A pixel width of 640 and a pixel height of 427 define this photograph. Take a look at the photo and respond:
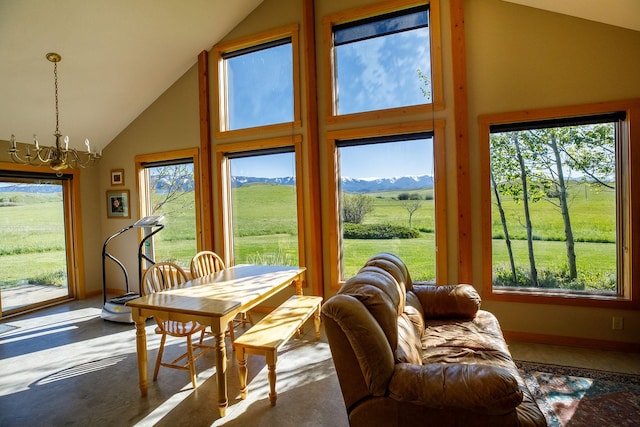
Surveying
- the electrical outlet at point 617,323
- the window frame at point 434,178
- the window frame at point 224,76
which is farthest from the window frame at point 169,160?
the electrical outlet at point 617,323

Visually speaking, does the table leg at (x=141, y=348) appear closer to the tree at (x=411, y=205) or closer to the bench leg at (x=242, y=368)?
the bench leg at (x=242, y=368)

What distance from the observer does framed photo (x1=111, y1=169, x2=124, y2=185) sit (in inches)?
203

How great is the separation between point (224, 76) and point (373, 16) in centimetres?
216

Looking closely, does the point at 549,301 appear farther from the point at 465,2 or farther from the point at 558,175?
the point at 465,2

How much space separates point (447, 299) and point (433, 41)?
267cm

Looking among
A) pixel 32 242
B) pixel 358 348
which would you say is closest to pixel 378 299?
pixel 358 348

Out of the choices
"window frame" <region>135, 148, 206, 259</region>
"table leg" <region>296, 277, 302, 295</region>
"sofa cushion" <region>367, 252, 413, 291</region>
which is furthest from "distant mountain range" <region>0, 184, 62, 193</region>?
"sofa cushion" <region>367, 252, 413, 291</region>

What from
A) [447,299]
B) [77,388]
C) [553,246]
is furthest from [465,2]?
[77,388]

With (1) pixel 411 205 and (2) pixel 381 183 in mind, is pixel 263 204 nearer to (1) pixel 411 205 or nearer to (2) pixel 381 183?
(2) pixel 381 183

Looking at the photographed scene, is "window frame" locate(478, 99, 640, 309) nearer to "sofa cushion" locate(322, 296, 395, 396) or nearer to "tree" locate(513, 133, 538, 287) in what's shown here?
"tree" locate(513, 133, 538, 287)

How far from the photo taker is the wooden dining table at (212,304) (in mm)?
2084

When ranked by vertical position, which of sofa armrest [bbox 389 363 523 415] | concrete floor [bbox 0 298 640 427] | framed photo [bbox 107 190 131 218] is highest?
framed photo [bbox 107 190 131 218]

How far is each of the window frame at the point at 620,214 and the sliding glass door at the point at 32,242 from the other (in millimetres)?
5956

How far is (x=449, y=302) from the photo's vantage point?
8.47ft
